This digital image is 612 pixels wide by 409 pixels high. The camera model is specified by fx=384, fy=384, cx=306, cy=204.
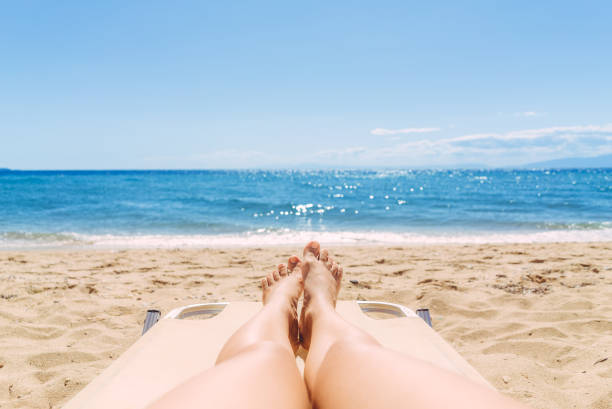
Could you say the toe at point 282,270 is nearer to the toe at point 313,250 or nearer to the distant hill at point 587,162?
the toe at point 313,250

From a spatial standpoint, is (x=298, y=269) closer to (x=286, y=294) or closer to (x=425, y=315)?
(x=286, y=294)

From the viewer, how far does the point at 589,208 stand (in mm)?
11531

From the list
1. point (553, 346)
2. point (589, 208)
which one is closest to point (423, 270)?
point (553, 346)

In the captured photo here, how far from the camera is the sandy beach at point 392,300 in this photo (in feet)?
6.16

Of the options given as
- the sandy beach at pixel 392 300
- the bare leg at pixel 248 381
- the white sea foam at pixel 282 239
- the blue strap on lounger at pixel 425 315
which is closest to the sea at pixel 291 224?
the white sea foam at pixel 282 239

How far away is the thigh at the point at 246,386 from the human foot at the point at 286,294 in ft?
1.87

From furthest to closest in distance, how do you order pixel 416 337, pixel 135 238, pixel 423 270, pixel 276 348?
pixel 135 238 < pixel 423 270 < pixel 416 337 < pixel 276 348

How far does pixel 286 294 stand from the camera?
217cm

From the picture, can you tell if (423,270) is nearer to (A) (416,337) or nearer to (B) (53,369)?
(A) (416,337)

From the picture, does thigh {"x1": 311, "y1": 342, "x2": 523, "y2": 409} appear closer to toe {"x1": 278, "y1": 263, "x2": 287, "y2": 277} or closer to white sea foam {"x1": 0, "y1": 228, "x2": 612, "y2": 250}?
toe {"x1": 278, "y1": 263, "x2": 287, "y2": 277}

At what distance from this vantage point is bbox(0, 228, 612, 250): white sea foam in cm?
675

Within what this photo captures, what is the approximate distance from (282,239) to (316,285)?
5.16m

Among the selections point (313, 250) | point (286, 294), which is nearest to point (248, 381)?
point (286, 294)

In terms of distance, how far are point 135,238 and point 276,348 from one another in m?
6.93
